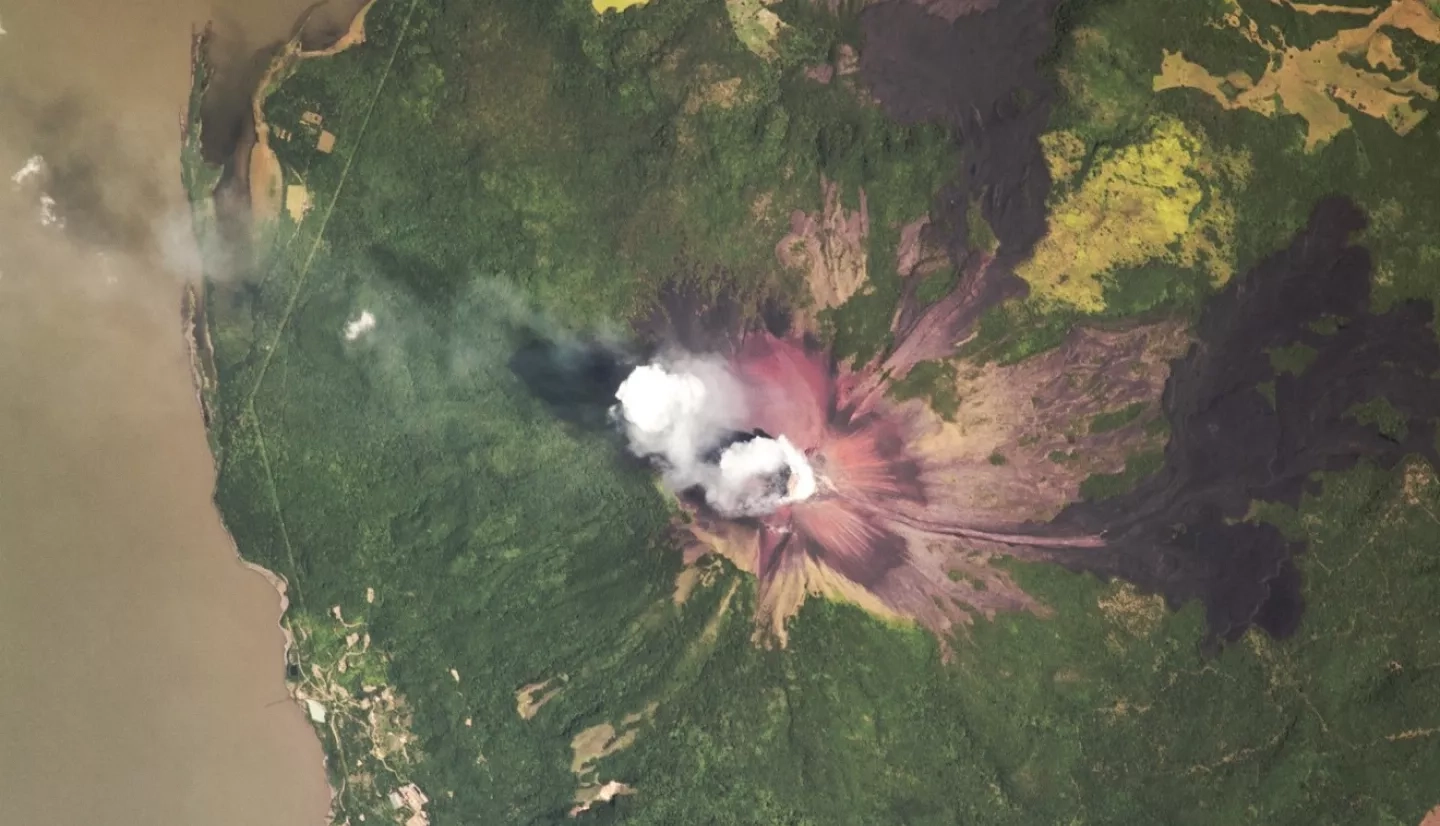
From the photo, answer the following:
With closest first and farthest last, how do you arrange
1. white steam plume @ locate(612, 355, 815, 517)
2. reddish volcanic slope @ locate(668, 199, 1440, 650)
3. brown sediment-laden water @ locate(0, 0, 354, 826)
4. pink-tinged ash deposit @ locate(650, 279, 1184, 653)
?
reddish volcanic slope @ locate(668, 199, 1440, 650) → pink-tinged ash deposit @ locate(650, 279, 1184, 653) → white steam plume @ locate(612, 355, 815, 517) → brown sediment-laden water @ locate(0, 0, 354, 826)

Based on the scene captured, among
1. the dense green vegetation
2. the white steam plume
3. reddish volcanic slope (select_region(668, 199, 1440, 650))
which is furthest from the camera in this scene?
the white steam plume

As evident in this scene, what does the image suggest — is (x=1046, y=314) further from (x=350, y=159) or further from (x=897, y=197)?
(x=350, y=159)

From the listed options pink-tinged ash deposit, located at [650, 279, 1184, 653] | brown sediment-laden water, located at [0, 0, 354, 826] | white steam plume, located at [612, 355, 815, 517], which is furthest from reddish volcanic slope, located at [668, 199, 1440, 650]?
brown sediment-laden water, located at [0, 0, 354, 826]

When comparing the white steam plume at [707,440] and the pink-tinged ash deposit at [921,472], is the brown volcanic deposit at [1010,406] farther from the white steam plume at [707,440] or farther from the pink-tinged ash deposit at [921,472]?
the white steam plume at [707,440]

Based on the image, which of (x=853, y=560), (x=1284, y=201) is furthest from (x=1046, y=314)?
(x=853, y=560)

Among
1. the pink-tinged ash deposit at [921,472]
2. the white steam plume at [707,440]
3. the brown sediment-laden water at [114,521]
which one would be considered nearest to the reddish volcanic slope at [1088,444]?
the pink-tinged ash deposit at [921,472]

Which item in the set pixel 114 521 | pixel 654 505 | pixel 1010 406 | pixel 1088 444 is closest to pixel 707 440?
pixel 654 505

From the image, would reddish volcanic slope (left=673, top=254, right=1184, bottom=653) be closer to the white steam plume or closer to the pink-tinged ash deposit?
the pink-tinged ash deposit
